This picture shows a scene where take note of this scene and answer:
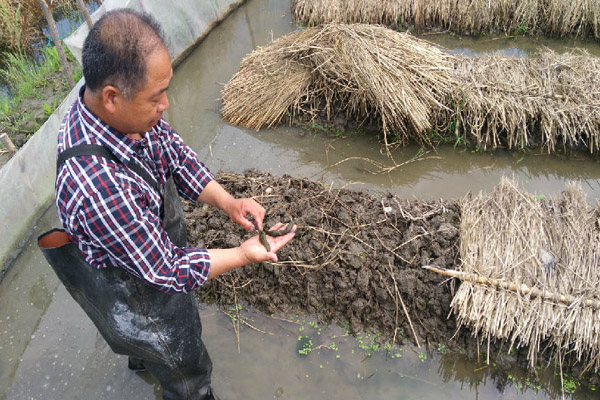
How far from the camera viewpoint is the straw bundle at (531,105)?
4465mm

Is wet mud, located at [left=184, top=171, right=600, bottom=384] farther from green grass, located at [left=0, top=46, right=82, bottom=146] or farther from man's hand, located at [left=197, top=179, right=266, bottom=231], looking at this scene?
green grass, located at [left=0, top=46, right=82, bottom=146]

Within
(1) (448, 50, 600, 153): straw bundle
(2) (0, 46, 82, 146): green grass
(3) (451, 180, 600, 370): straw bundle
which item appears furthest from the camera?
(2) (0, 46, 82, 146): green grass

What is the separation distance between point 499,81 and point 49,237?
4.48 metres

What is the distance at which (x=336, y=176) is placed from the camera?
4.53m

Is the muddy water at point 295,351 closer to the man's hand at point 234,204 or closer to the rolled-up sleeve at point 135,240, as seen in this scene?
the man's hand at point 234,204

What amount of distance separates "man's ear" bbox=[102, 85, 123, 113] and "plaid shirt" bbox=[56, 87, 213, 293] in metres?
0.12

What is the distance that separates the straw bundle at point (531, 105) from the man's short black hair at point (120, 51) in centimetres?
377

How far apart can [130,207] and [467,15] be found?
19.9ft

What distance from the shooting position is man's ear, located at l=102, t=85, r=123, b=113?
1.53 m

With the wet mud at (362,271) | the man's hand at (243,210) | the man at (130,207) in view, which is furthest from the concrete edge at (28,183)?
the man's hand at (243,210)

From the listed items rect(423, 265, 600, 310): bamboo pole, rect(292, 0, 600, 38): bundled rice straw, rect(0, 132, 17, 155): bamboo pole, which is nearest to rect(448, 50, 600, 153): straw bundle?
rect(292, 0, 600, 38): bundled rice straw

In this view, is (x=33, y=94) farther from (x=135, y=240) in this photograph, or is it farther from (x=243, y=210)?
(x=135, y=240)

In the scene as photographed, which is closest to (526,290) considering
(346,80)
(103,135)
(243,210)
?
(243,210)

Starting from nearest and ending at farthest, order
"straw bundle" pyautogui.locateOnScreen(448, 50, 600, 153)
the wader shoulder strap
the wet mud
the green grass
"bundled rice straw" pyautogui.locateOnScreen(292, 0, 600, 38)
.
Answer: the wader shoulder strap < the wet mud < "straw bundle" pyautogui.locateOnScreen(448, 50, 600, 153) < the green grass < "bundled rice straw" pyautogui.locateOnScreen(292, 0, 600, 38)
